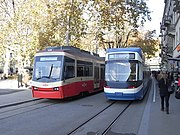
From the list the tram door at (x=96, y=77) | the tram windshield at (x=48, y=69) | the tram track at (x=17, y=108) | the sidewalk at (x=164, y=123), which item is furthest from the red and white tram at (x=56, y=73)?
the sidewalk at (x=164, y=123)

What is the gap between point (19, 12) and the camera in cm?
3481

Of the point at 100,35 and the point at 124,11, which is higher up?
the point at 124,11

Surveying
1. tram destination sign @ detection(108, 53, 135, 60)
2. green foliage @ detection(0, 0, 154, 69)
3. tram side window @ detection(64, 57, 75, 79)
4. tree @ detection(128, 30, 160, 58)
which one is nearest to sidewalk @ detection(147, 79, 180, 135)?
tram destination sign @ detection(108, 53, 135, 60)

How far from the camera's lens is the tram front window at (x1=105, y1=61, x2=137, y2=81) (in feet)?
61.0

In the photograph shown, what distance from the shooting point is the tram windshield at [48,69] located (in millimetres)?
18848

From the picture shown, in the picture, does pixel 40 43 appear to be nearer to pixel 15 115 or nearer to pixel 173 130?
pixel 15 115

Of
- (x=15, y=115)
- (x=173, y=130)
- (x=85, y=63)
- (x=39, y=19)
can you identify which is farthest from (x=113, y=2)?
(x=173, y=130)

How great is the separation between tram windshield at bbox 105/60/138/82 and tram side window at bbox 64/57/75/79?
2.26 m

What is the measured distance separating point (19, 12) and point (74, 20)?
6724 mm

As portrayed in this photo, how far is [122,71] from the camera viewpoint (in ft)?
61.5

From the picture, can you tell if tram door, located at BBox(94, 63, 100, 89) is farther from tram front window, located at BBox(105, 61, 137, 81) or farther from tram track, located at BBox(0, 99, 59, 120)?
tram front window, located at BBox(105, 61, 137, 81)

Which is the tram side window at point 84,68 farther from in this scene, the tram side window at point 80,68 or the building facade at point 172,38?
the building facade at point 172,38

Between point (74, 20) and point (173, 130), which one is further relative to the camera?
point (74, 20)

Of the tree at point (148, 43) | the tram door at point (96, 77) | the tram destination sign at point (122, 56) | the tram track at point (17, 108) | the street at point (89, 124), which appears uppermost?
the tree at point (148, 43)
